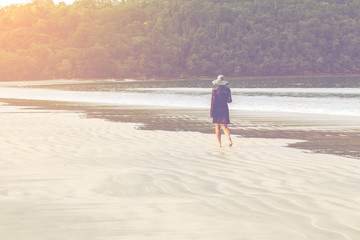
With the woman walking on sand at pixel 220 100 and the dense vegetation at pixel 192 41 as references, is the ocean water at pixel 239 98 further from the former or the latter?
the dense vegetation at pixel 192 41

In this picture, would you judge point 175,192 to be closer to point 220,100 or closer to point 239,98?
point 220,100

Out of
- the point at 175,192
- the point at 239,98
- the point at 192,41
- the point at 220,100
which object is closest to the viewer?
the point at 175,192

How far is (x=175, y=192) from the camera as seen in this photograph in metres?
6.56

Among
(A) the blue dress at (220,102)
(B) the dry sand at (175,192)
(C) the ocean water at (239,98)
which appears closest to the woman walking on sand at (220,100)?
(A) the blue dress at (220,102)

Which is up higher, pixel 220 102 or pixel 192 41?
pixel 192 41

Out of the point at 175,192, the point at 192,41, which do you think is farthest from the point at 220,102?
the point at 192,41

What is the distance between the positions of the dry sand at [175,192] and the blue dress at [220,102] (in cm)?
72

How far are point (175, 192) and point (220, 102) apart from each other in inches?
183

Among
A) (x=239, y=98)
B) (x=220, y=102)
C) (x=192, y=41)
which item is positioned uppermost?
(x=192, y=41)

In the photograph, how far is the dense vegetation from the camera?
13938cm

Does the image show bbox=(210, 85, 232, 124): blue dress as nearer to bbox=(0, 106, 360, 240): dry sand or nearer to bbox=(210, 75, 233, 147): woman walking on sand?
bbox=(210, 75, 233, 147): woman walking on sand

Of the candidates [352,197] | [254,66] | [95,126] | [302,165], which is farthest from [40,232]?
[254,66]

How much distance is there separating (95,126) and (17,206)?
1096 centimetres

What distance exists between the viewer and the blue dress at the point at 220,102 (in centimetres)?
1083
